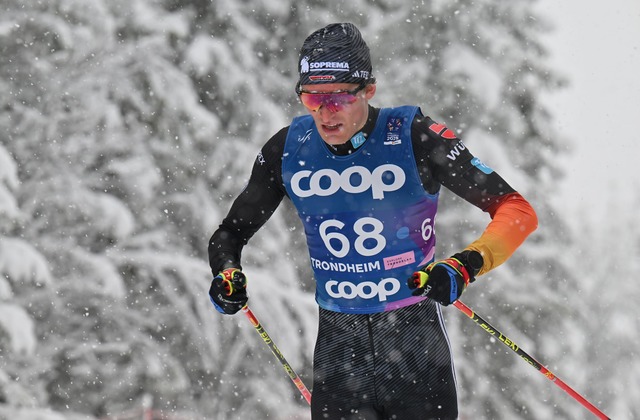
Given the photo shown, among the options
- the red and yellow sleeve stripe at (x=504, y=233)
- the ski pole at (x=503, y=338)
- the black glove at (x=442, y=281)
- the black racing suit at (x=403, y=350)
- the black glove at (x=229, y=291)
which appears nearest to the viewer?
the black glove at (x=442, y=281)

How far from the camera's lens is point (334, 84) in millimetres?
4039

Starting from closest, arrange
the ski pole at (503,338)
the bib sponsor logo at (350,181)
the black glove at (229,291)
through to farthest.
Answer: the bib sponsor logo at (350,181) → the black glove at (229,291) → the ski pole at (503,338)

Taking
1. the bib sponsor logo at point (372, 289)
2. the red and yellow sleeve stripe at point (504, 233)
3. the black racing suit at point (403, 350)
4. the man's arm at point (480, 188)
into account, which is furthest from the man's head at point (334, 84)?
the red and yellow sleeve stripe at point (504, 233)

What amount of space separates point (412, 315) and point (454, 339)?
10.3m

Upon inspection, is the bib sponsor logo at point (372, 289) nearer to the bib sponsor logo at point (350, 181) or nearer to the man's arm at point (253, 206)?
the bib sponsor logo at point (350, 181)

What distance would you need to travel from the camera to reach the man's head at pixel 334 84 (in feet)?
13.2

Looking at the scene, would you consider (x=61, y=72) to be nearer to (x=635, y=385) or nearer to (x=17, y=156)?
(x=17, y=156)

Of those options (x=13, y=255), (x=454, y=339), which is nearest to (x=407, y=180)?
(x=13, y=255)

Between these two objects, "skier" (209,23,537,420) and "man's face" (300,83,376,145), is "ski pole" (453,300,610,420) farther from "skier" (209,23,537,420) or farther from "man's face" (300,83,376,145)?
"man's face" (300,83,376,145)

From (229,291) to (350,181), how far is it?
74 centimetres

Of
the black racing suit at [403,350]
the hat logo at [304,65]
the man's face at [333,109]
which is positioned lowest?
the black racing suit at [403,350]

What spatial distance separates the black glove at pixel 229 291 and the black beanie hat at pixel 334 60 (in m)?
0.93

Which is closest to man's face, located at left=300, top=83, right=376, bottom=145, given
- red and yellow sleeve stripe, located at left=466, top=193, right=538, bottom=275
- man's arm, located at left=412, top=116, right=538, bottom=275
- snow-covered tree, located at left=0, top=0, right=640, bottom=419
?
man's arm, located at left=412, top=116, right=538, bottom=275

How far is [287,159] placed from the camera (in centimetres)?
434
